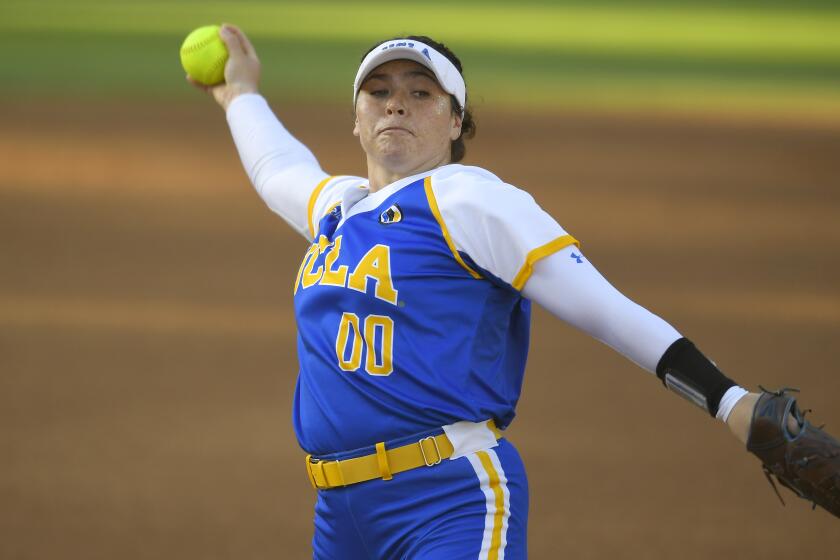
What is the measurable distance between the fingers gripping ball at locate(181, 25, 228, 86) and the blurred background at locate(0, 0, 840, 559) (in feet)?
5.76

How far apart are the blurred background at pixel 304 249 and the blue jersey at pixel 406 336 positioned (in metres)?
2.00

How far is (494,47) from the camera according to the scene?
19.6 feet

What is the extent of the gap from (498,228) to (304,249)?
3372 millimetres

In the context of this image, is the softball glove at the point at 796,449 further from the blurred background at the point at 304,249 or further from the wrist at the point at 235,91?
the blurred background at the point at 304,249

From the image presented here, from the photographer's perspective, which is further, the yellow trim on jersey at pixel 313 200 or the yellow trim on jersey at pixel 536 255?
the yellow trim on jersey at pixel 313 200

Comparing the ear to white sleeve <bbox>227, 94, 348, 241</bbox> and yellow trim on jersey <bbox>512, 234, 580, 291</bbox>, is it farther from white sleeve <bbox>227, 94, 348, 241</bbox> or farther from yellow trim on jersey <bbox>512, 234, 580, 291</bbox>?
yellow trim on jersey <bbox>512, 234, 580, 291</bbox>

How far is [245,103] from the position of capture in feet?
8.29

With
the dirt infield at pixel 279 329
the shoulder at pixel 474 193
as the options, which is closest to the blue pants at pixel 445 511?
the shoulder at pixel 474 193

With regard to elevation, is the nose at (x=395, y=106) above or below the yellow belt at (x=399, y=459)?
above

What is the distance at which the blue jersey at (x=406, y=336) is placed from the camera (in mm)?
1874

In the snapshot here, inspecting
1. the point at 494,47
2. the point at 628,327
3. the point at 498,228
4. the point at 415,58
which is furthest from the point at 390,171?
the point at 494,47

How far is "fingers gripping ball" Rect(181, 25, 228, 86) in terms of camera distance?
2.58 metres

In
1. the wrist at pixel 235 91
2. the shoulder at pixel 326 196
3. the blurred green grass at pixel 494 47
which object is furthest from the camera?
the blurred green grass at pixel 494 47

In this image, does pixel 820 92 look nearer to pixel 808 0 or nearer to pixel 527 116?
pixel 808 0
